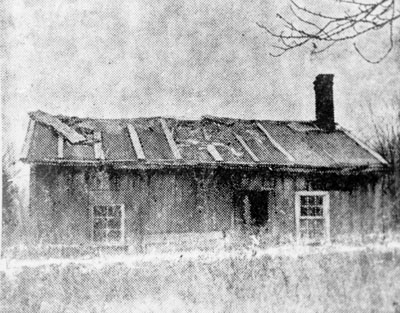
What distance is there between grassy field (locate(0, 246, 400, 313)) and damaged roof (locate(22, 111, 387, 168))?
80 cm

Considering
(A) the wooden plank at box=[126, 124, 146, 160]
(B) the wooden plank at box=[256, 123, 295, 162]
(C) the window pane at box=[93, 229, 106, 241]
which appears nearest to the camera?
(C) the window pane at box=[93, 229, 106, 241]

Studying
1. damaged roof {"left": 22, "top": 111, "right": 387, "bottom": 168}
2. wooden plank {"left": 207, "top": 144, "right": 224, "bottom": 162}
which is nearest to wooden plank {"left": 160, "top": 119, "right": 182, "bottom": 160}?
damaged roof {"left": 22, "top": 111, "right": 387, "bottom": 168}

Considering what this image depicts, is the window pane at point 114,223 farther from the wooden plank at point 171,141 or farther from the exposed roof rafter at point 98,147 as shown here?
the wooden plank at point 171,141

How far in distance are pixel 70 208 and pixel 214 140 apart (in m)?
1.33

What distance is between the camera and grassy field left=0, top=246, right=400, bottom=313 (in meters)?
3.86

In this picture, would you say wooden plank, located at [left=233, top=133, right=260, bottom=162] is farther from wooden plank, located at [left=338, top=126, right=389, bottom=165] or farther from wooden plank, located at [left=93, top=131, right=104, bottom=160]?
wooden plank, located at [left=93, top=131, right=104, bottom=160]

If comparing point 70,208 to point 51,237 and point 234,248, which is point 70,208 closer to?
point 51,237

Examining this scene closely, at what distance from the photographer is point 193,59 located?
4168 millimetres

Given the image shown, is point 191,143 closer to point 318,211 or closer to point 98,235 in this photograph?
point 98,235

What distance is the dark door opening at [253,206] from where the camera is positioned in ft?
13.9

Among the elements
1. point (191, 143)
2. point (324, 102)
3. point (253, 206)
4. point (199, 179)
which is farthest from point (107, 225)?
point (324, 102)

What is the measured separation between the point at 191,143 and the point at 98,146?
0.78 metres

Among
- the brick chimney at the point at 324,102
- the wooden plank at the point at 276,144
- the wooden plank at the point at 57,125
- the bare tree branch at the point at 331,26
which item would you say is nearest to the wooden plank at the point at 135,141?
the wooden plank at the point at 57,125

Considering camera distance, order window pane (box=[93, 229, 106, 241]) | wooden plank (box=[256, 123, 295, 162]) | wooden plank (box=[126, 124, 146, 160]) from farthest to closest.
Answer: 1. wooden plank (box=[256, 123, 295, 162])
2. wooden plank (box=[126, 124, 146, 160])
3. window pane (box=[93, 229, 106, 241])
